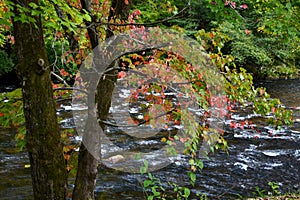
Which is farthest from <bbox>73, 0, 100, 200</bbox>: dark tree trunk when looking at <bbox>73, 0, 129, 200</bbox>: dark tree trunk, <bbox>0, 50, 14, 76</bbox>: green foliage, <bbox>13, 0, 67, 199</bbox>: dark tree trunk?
<bbox>0, 50, 14, 76</bbox>: green foliage

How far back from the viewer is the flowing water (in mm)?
6277

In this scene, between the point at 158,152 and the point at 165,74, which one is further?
the point at 158,152

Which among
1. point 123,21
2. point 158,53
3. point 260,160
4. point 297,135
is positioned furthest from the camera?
point 297,135

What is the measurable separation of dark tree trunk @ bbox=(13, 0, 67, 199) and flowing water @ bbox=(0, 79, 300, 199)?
212 centimetres

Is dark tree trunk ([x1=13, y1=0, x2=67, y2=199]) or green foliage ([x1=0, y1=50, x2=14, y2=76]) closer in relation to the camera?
dark tree trunk ([x1=13, y1=0, x2=67, y2=199])

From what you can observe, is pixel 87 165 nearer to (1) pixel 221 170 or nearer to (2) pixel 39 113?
(2) pixel 39 113

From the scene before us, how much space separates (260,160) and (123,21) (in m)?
5.61

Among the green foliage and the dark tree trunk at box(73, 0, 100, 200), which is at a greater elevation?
the green foliage

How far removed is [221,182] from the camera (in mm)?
6699

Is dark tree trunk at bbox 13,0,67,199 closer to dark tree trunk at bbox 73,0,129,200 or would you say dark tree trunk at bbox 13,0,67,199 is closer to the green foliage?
dark tree trunk at bbox 73,0,129,200

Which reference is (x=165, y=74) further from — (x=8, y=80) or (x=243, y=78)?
(x=8, y=80)

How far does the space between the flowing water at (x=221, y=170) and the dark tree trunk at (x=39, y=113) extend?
2.12 m

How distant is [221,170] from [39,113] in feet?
17.2

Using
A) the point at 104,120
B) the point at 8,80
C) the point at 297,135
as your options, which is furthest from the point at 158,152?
the point at 8,80
